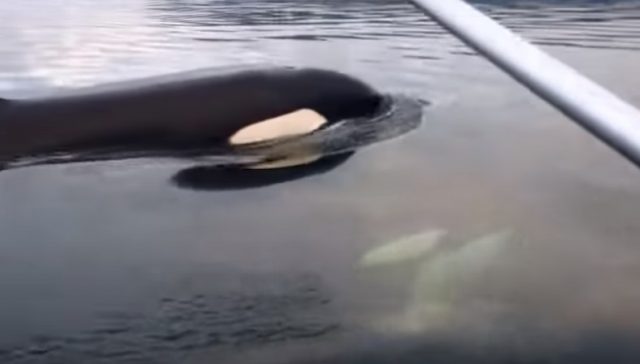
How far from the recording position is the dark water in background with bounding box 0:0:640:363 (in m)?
3.37

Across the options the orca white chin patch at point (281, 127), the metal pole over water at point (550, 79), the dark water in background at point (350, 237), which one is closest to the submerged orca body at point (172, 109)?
the orca white chin patch at point (281, 127)

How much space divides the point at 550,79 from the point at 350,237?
8.23 feet

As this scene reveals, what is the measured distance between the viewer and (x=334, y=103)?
5.68 meters

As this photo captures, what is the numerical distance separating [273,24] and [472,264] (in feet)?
12.1

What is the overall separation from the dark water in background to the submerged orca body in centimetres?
20

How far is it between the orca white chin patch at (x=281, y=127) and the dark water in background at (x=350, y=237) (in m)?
0.47

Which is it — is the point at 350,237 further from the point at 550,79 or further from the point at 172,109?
the point at 550,79

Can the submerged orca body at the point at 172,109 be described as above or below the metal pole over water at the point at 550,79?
below

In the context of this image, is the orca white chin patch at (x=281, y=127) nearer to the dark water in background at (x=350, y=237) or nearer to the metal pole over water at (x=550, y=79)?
the dark water in background at (x=350, y=237)

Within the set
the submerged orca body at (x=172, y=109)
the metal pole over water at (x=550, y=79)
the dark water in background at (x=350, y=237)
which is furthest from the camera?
the submerged orca body at (x=172, y=109)

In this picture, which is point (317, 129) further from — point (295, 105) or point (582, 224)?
point (582, 224)

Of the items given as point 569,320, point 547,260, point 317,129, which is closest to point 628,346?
point 569,320

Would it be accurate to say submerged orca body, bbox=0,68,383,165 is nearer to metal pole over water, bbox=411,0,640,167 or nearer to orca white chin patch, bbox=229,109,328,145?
orca white chin patch, bbox=229,109,328,145

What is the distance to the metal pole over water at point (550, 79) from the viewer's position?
4.92ft
